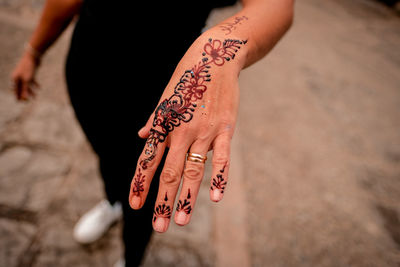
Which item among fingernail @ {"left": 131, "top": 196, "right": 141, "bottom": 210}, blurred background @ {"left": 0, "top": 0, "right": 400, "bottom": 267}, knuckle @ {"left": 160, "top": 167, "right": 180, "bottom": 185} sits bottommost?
blurred background @ {"left": 0, "top": 0, "right": 400, "bottom": 267}

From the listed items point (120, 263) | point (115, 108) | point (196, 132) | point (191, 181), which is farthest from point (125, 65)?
point (120, 263)

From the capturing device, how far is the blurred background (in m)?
1.62

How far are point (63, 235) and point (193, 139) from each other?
153cm

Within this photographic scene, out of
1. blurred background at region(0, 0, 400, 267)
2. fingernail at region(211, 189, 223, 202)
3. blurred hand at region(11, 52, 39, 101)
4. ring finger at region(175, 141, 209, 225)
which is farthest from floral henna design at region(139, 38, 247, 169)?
blurred hand at region(11, 52, 39, 101)

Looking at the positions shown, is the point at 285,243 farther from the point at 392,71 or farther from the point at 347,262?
the point at 392,71

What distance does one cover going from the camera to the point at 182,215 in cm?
68

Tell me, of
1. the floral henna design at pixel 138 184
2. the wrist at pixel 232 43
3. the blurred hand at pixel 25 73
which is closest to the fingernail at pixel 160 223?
the floral henna design at pixel 138 184

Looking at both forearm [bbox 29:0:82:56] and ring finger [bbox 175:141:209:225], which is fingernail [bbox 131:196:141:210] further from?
forearm [bbox 29:0:82:56]

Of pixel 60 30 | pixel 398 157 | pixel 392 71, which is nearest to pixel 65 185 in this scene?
pixel 60 30

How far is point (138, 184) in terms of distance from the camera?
27.8 inches

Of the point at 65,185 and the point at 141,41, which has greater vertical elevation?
the point at 141,41

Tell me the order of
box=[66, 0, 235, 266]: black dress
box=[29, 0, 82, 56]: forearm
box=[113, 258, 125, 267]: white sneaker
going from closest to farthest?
1. box=[66, 0, 235, 266]: black dress
2. box=[29, 0, 82, 56]: forearm
3. box=[113, 258, 125, 267]: white sneaker

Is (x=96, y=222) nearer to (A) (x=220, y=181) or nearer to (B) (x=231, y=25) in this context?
(A) (x=220, y=181)

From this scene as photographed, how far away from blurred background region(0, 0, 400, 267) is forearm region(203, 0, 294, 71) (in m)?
0.34
